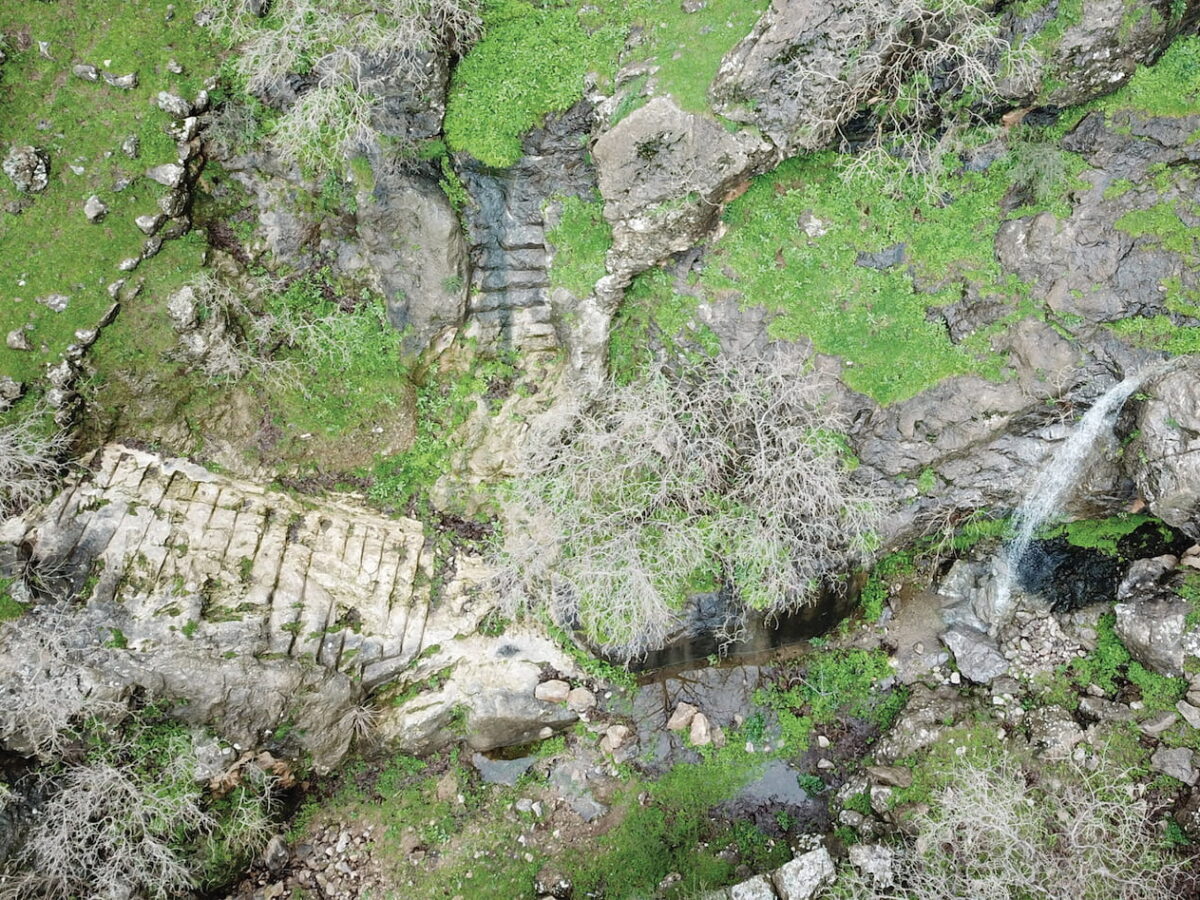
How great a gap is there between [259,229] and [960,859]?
12.3m

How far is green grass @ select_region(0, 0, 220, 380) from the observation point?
809 centimetres

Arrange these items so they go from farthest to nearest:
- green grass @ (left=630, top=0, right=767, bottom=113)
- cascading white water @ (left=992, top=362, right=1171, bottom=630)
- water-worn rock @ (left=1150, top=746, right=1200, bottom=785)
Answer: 1. cascading white water @ (left=992, top=362, right=1171, bottom=630)
2. water-worn rock @ (left=1150, top=746, right=1200, bottom=785)
3. green grass @ (left=630, top=0, right=767, bottom=113)

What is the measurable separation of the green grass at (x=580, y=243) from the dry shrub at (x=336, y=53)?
2552 millimetres

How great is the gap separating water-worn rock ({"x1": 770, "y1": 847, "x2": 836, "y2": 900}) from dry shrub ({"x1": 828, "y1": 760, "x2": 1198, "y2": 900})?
0.20 meters

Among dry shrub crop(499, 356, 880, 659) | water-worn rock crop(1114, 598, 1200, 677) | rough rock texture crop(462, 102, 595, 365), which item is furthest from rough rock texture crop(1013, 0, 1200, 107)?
water-worn rock crop(1114, 598, 1200, 677)

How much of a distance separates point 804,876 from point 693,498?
5.16 metres

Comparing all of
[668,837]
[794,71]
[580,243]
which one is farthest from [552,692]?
[794,71]

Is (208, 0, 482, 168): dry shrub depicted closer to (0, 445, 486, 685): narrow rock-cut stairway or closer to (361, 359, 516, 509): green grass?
(361, 359, 516, 509): green grass

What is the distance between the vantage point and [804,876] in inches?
348

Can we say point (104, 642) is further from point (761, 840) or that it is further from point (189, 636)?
point (761, 840)

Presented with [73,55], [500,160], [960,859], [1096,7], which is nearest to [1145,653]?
[960,859]

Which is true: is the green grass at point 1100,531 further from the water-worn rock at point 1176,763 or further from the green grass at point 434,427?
the green grass at point 434,427

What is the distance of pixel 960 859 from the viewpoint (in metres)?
8.54

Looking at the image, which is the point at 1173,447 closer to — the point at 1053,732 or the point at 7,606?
the point at 1053,732
